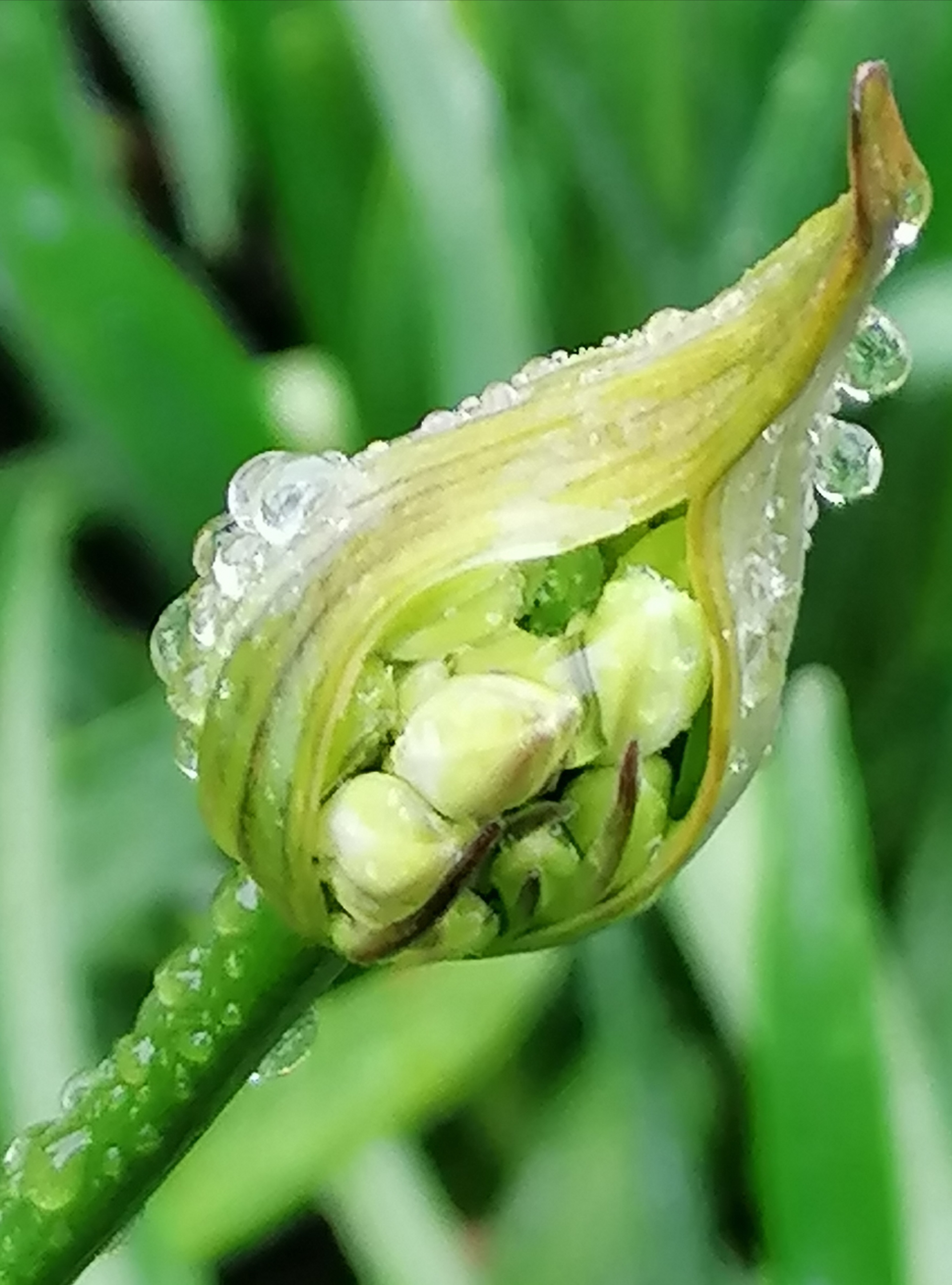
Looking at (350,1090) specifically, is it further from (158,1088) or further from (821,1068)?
(158,1088)

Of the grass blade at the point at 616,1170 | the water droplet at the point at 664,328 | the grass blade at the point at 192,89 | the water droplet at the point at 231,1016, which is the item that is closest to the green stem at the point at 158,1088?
the water droplet at the point at 231,1016

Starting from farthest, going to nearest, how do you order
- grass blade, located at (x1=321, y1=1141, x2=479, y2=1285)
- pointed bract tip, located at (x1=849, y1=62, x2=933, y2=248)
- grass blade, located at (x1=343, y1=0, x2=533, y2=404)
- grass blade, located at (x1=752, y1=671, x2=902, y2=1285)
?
1. grass blade, located at (x1=343, y1=0, x2=533, y2=404)
2. grass blade, located at (x1=321, y1=1141, x2=479, y2=1285)
3. grass blade, located at (x1=752, y1=671, x2=902, y2=1285)
4. pointed bract tip, located at (x1=849, y1=62, x2=933, y2=248)

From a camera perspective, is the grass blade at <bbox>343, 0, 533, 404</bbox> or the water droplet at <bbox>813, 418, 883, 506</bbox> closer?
the water droplet at <bbox>813, 418, 883, 506</bbox>

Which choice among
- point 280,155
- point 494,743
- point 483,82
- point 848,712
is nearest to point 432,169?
point 483,82

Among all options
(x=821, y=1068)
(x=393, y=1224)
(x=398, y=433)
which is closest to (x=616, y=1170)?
(x=393, y=1224)

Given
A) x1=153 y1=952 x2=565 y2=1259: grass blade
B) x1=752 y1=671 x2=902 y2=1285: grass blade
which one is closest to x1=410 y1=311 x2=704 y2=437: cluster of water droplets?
x1=752 y1=671 x2=902 y2=1285: grass blade

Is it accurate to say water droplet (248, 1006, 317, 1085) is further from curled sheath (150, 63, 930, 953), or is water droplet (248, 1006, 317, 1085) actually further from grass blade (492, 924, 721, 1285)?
grass blade (492, 924, 721, 1285)

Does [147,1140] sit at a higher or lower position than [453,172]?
lower
